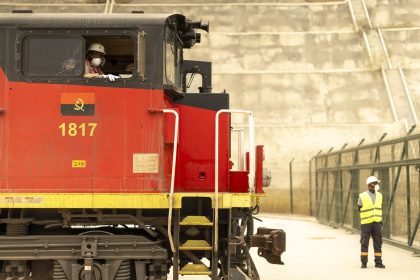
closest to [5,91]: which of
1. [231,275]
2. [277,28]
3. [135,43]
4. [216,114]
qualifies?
[135,43]

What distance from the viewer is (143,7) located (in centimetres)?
4125

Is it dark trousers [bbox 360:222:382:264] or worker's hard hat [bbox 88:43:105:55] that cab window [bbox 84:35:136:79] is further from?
dark trousers [bbox 360:222:382:264]

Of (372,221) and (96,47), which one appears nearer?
(96,47)

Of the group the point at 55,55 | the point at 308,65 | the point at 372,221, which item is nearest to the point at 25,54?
the point at 55,55

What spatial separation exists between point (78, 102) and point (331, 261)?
869cm

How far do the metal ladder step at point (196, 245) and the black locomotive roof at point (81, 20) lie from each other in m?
2.72

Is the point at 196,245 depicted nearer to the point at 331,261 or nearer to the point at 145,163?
the point at 145,163

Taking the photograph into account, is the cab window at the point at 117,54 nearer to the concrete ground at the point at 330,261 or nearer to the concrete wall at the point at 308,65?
the concrete ground at the point at 330,261

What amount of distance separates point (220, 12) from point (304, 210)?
516 inches

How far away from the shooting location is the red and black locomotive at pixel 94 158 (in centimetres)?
930

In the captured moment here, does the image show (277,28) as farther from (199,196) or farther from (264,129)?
(199,196)

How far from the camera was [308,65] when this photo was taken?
1439 inches

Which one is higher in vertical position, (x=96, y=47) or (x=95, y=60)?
(x=96, y=47)

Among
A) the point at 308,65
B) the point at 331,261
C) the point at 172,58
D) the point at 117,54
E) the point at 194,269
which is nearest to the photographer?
the point at 194,269
